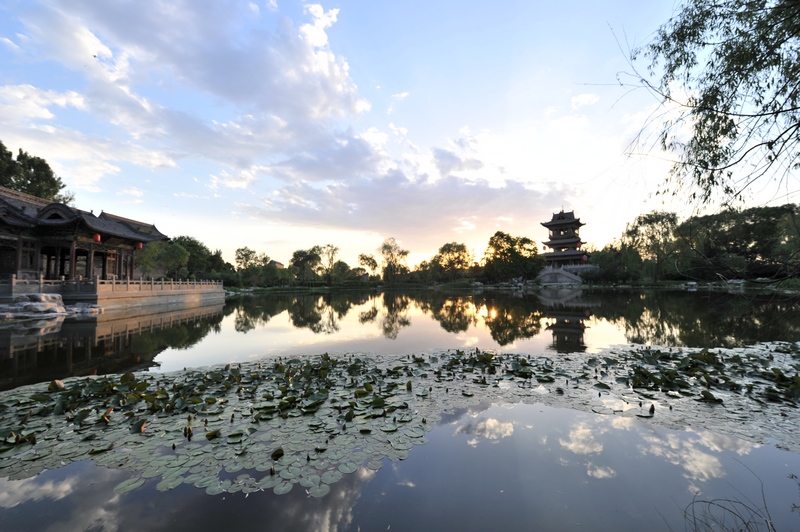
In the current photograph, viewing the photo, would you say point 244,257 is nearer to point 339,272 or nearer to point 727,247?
point 339,272

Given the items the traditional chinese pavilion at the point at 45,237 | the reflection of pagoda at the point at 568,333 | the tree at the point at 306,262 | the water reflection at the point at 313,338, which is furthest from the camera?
the tree at the point at 306,262

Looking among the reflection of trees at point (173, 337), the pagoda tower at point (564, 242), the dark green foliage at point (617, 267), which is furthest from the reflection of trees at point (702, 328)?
the pagoda tower at point (564, 242)

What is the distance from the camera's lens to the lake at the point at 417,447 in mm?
2748

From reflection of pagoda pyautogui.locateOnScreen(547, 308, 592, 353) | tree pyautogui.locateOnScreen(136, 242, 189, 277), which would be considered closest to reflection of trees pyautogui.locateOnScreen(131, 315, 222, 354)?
reflection of pagoda pyautogui.locateOnScreen(547, 308, 592, 353)

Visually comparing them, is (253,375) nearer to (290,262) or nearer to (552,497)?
(552,497)

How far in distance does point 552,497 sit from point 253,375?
5145 mm

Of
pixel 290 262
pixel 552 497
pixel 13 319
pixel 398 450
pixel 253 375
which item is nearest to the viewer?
pixel 552 497

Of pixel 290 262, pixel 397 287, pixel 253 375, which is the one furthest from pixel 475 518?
pixel 290 262

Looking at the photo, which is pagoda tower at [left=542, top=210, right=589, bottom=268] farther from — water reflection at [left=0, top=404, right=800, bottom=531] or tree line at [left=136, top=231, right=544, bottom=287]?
water reflection at [left=0, top=404, right=800, bottom=531]

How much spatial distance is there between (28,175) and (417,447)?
48303 millimetres

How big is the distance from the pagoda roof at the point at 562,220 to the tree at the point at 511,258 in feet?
20.2

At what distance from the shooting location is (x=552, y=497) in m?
2.93

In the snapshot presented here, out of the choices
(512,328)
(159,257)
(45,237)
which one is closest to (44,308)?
(45,237)

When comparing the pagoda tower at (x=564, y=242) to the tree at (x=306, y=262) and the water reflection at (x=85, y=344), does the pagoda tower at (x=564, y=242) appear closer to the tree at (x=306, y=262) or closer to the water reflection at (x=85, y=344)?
the tree at (x=306, y=262)
